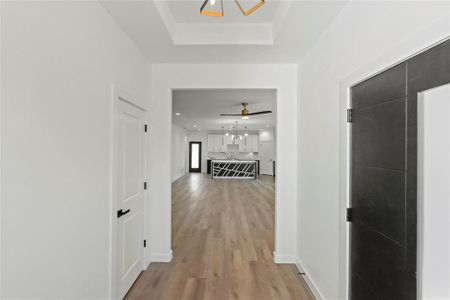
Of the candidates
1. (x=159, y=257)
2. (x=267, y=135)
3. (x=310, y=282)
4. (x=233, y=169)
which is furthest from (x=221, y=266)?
(x=267, y=135)

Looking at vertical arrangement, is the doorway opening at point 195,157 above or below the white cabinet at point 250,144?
below

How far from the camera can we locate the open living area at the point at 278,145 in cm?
102

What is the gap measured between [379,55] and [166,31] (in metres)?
1.88

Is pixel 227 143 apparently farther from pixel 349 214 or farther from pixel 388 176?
pixel 388 176

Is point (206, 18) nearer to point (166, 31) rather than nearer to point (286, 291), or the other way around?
point (166, 31)

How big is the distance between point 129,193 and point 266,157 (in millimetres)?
10634

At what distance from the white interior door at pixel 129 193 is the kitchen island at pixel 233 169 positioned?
8378 mm

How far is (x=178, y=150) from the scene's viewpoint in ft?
36.1

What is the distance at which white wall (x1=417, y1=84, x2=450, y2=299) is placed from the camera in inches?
36.9

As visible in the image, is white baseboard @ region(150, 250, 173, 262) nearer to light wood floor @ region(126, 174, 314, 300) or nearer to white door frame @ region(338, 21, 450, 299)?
light wood floor @ region(126, 174, 314, 300)

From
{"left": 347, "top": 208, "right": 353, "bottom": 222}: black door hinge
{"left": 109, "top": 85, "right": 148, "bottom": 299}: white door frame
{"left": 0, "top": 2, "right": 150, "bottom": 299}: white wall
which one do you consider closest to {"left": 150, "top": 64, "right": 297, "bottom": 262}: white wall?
{"left": 109, "top": 85, "right": 148, "bottom": 299}: white door frame

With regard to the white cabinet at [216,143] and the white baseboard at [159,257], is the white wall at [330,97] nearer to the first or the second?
the white baseboard at [159,257]

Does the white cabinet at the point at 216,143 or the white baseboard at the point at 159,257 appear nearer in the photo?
the white baseboard at the point at 159,257

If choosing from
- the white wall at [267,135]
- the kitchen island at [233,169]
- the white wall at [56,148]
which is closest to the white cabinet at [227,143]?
the white wall at [267,135]
